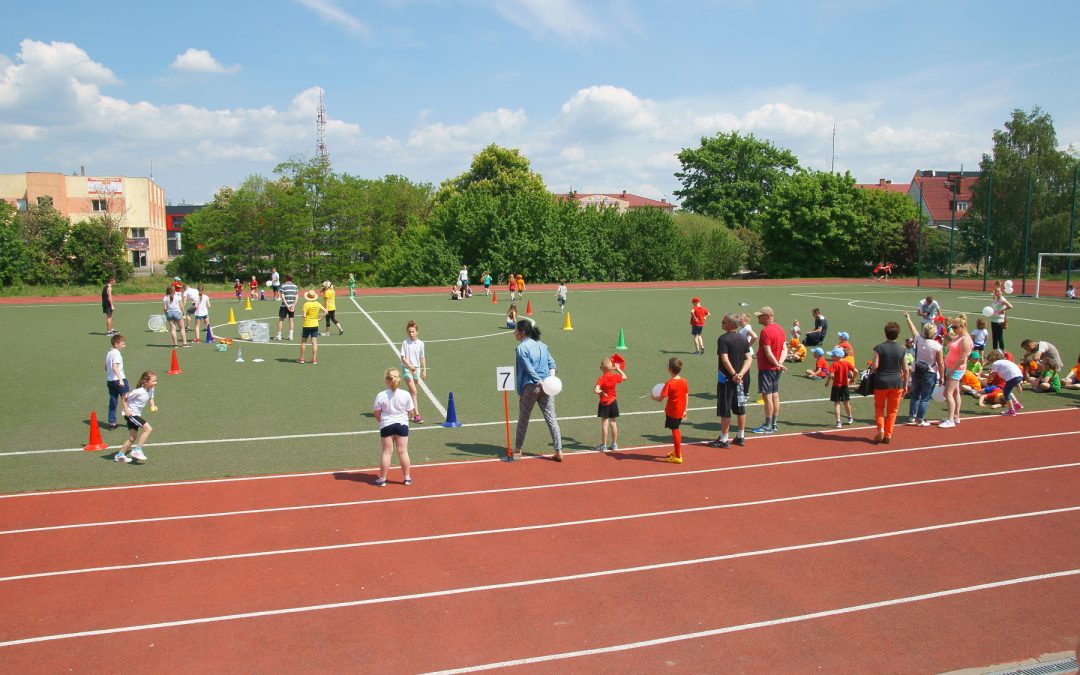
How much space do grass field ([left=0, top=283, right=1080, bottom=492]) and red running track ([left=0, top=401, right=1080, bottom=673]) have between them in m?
1.48

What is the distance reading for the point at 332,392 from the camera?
17.1 metres

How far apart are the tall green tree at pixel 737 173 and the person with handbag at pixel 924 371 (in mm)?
72658

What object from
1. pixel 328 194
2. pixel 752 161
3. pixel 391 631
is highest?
pixel 752 161

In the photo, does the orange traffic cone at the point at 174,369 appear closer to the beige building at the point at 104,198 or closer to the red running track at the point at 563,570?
the red running track at the point at 563,570

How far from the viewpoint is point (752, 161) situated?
3381 inches

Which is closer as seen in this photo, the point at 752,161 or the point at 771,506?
the point at 771,506

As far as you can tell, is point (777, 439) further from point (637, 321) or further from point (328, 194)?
point (328, 194)

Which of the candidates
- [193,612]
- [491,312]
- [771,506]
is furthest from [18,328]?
[771,506]

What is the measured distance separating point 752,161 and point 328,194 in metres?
46.9

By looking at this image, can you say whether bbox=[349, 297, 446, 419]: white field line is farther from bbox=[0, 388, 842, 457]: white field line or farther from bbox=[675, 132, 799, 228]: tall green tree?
bbox=[675, 132, 799, 228]: tall green tree

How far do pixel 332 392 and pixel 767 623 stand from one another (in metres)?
12.5

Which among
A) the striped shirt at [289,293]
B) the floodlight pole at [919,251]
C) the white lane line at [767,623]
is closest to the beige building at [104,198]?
the striped shirt at [289,293]

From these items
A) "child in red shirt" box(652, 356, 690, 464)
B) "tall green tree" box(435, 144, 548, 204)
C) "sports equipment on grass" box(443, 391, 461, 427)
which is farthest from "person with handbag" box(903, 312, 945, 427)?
"tall green tree" box(435, 144, 548, 204)

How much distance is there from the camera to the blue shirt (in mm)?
11188
